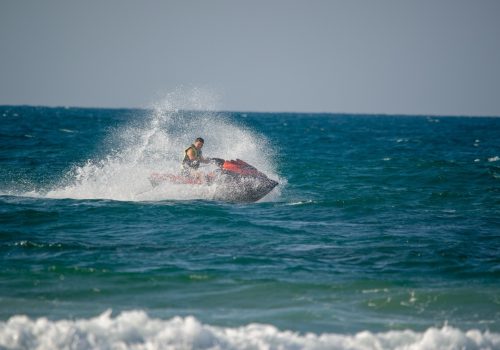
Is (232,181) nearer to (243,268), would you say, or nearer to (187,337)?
(243,268)

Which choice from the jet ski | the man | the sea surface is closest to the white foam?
the sea surface

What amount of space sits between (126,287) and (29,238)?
11.4ft

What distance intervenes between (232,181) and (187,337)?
943 cm

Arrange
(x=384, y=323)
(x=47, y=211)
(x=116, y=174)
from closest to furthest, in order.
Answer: (x=384, y=323) < (x=47, y=211) < (x=116, y=174)

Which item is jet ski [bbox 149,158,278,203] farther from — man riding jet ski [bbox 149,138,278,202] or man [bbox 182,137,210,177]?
man [bbox 182,137,210,177]

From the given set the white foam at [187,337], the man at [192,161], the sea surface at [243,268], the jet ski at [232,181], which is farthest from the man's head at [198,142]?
the white foam at [187,337]

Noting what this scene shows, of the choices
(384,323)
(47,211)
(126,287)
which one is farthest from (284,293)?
(47,211)

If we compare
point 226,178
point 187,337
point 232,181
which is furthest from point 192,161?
point 187,337

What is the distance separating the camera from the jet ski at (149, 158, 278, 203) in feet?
53.7

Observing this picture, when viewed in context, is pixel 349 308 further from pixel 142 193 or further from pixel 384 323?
pixel 142 193

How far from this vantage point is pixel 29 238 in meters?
11.6

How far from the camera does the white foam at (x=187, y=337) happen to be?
700 centimetres

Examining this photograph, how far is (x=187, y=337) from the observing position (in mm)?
7086

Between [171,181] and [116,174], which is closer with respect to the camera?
[171,181]
